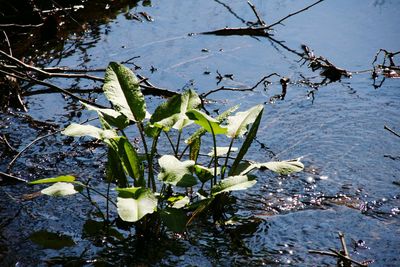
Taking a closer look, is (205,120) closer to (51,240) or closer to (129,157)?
(129,157)

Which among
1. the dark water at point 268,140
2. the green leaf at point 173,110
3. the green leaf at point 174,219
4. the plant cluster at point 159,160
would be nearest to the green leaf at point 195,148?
the plant cluster at point 159,160

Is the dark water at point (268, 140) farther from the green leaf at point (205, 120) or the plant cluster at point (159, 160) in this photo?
the green leaf at point (205, 120)

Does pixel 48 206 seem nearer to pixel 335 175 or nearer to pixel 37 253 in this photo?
pixel 37 253

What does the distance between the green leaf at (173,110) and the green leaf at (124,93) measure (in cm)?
6

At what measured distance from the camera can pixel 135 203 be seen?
1912 millimetres

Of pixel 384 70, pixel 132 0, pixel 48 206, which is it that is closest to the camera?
pixel 48 206

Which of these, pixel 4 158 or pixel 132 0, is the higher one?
pixel 132 0

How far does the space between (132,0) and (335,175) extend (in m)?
2.88

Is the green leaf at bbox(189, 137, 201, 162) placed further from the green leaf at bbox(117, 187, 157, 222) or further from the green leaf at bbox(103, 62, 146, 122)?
the green leaf at bbox(117, 187, 157, 222)

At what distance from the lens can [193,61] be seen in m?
3.86

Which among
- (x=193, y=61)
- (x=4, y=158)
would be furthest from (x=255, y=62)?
(x=4, y=158)

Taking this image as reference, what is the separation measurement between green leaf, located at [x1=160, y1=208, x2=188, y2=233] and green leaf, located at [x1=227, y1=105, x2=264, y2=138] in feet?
1.26

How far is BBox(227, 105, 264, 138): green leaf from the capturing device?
2.27 m

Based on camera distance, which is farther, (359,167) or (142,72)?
(142,72)
